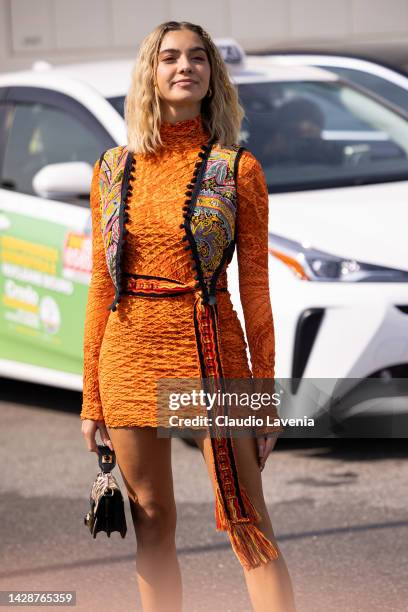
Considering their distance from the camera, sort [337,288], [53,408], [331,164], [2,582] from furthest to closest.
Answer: [53,408] < [331,164] < [337,288] < [2,582]

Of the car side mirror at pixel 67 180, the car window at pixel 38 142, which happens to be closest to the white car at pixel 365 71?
the car window at pixel 38 142

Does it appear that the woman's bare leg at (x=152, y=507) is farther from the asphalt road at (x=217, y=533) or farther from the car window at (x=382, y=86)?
the car window at (x=382, y=86)

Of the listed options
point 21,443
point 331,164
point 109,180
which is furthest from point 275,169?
point 109,180

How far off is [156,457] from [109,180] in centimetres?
69

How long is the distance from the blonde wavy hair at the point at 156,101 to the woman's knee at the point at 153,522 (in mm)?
870

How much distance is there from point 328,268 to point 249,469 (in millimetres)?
2313

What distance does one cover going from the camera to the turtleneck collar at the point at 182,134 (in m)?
3.37

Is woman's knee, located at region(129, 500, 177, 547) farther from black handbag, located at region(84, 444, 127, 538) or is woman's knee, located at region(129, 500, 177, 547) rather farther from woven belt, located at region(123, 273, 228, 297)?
woven belt, located at region(123, 273, 228, 297)

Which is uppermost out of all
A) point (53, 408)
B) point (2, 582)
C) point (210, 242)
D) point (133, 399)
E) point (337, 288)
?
point (210, 242)

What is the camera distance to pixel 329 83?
287 inches

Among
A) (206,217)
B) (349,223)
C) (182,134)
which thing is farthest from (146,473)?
(349,223)

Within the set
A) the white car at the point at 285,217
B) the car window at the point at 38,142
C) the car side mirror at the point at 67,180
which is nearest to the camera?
the white car at the point at 285,217

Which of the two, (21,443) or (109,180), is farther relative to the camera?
(21,443)

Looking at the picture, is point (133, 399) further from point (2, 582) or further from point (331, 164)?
point (331, 164)
